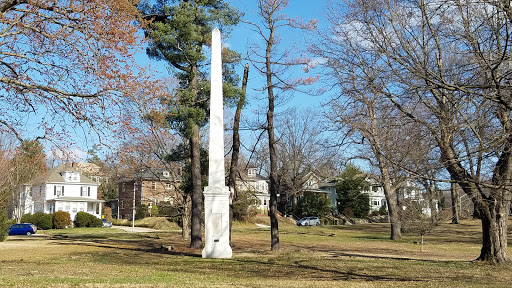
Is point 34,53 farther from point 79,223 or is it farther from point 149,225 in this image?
point 79,223

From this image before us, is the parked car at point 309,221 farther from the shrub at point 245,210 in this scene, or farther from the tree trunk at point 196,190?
the tree trunk at point 196,190

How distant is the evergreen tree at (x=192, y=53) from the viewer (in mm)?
21328

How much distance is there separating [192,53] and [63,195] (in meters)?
43.7

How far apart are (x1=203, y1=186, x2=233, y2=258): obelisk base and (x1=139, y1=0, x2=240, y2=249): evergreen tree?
463 cm

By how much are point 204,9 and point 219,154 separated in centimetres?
859

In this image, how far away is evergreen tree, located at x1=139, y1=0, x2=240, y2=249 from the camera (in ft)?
70.0

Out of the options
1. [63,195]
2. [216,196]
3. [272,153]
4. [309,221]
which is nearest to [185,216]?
[272,153]

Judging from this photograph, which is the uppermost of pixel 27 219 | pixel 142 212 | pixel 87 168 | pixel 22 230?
pixel 87 168

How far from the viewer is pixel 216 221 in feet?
56.9

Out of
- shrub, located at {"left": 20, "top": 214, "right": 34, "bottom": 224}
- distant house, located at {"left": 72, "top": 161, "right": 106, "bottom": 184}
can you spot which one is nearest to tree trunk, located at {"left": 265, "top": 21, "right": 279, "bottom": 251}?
distant house, located at {"left": 72, "top": 161, "right": 106, "bottom": 184}

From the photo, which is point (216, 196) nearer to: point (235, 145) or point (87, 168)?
point (235, 145)

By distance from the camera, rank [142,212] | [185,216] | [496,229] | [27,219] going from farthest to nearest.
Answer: [142,212] < [27,219] < [185,216] < [496,229]

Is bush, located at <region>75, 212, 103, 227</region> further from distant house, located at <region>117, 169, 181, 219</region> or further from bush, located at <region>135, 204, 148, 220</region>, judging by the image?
bush, located at <region>135, 204, 148, 220</region>

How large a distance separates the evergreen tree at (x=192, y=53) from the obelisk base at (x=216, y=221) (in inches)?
182
